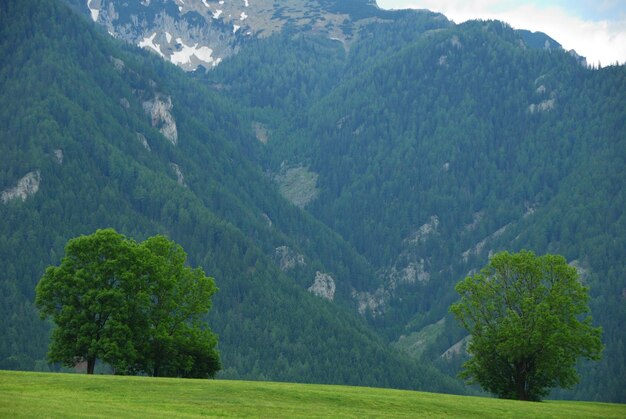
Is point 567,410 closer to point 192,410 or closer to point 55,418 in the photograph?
point 192,410

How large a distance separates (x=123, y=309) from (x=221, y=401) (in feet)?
101

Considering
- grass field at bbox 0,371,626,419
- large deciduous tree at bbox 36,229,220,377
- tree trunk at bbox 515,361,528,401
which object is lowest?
grass field at bbox 0,371,626,419

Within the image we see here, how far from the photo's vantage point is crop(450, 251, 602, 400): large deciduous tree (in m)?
105

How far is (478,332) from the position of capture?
362ft

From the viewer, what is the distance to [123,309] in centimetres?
10100

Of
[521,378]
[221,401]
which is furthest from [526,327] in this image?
[221,401]

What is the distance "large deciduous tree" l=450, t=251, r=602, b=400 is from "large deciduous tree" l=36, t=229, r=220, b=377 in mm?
28233

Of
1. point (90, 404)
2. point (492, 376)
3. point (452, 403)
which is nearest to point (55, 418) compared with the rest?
point (90, 404)

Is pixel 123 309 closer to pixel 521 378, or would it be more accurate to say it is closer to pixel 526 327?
pixel 526 327

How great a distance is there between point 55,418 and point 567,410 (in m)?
45.8

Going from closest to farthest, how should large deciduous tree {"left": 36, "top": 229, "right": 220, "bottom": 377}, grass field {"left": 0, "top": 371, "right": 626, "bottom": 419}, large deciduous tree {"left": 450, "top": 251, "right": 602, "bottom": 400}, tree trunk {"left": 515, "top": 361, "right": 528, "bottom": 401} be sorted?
1. grass field {"left": 0, "top": 371, "right": 626, "bottom": 419}
2. large deciduous tree {"left": 36, "top": 229, "right": 220, "bottom": 377}
3. large deciduous tree {"left": 450, "top": 251, "right": 602, "bottom": 400}
4. tree trunk {"left": 515, "top": 361, "right": 528, "bottom": 401}

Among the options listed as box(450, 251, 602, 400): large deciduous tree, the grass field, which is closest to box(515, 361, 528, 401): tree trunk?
box(450, 251, 602, 400): large deciduous tree

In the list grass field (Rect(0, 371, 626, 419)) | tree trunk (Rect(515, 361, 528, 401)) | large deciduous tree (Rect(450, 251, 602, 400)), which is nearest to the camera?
grass field (Rect(0, 371, 626, 419))

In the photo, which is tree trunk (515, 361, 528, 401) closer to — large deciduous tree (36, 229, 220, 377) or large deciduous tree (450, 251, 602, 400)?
large deciduous tree (450, 251, 602, 400)
